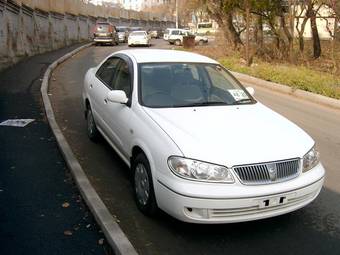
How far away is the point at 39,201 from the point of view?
16.5 ft

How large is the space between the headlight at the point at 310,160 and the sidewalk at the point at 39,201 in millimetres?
2031

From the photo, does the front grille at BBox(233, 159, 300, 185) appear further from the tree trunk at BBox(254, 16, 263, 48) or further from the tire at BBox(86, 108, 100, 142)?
the tree trunk at BBox(254, 16, 263, 48)

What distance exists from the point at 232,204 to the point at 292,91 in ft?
31.7

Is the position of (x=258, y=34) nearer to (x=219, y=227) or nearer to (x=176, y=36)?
(x=176, y=36)

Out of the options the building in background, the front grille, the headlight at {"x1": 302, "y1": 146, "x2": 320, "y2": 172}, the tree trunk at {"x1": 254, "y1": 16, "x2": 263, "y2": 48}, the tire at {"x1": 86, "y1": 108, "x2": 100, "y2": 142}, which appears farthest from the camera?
the building in background

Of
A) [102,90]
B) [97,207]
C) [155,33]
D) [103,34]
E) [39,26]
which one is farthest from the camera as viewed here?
[155,33]

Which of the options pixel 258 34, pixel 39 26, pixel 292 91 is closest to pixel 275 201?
pixel 292 91

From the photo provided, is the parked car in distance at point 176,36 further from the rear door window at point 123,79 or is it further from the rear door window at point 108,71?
the rear door window at point 123,79

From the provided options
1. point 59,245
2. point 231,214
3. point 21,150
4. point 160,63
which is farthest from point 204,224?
point 21,150

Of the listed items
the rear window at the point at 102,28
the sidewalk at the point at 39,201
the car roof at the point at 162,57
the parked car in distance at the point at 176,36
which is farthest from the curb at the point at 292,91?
the parked car in distance at the point at 176,36

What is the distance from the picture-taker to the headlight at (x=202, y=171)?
392cm

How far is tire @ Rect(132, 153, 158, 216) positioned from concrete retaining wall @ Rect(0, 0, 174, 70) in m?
12.9

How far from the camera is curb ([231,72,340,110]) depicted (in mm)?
11273

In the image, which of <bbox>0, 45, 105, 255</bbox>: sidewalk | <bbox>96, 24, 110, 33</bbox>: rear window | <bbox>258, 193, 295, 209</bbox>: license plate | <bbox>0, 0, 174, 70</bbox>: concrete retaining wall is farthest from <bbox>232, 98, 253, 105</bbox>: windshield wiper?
<bbox>96, 24, 110, 33</bbox>: rear window
